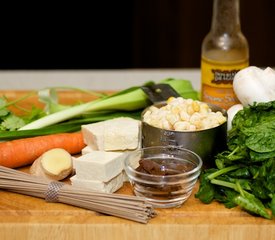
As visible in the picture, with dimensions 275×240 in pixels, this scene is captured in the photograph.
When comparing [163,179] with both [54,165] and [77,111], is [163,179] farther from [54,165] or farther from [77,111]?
[77,111]

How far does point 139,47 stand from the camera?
11.8 ft

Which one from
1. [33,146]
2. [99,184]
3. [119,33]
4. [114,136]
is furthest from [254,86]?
[119,33]

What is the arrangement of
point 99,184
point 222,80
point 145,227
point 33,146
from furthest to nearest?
point 222,80, point 33,146, point 99,184, point 145,227

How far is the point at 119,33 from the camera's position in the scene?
141 inches

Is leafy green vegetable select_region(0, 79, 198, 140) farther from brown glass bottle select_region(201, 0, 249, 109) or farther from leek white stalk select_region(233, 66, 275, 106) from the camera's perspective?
leek white stalk select_region(233, 66, 275, 106)

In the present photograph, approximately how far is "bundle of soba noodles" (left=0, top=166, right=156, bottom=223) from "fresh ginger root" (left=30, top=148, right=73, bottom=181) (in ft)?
0.16

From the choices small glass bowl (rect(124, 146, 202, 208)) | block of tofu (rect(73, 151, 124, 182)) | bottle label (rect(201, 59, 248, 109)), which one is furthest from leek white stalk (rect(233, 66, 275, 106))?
block of tofu (rect(73, 151, 124, 182))

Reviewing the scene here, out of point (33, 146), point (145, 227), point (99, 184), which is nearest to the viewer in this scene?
point (145, 227)

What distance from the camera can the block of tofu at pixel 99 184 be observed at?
5.62ft

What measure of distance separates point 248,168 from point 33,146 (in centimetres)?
59

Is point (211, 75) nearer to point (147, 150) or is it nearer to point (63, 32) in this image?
point (147, 150)

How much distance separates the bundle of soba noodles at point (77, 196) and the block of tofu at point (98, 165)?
0.14 ft

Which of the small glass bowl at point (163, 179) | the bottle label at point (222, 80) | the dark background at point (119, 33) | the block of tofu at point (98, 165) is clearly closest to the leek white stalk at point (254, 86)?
the bottle label at point (222, 80)

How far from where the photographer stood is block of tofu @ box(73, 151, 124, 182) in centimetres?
170
